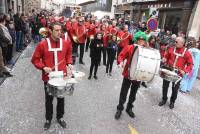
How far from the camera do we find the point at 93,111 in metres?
5.59

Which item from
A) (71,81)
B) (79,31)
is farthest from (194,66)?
(71,81)

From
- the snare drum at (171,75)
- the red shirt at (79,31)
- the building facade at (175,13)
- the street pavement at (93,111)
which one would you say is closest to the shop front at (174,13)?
the building facade at (175,13)

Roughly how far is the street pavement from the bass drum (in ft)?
3.78

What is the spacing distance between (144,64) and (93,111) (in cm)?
180

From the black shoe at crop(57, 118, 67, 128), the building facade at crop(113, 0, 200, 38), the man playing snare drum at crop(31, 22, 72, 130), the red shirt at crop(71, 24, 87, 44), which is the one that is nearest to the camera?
the man playing snare drum at crop(31, 22, 72, 130)

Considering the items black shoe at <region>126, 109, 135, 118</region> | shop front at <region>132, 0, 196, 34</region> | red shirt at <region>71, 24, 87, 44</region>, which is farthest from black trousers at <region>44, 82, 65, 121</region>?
shop front at <region>132, 0, 196, 34</region>

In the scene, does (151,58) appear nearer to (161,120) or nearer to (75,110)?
(161,120)

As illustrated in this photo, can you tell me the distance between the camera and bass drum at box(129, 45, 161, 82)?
4543 mm

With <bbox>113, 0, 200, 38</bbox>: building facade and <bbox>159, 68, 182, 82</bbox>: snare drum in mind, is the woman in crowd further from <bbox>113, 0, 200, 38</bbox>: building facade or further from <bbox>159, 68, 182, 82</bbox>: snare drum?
<bbox>113, 0, 200, 38</bbox>: building facade

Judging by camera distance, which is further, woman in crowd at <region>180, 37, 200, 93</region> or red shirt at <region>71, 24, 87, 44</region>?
red shirt at <region>71, 24, 87, 44</region>

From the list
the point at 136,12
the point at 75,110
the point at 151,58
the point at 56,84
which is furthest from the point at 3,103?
the point at 136,12

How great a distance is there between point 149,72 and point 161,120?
1.56 metres

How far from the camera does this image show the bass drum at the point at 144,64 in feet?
14.9

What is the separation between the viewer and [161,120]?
5.58 metres
